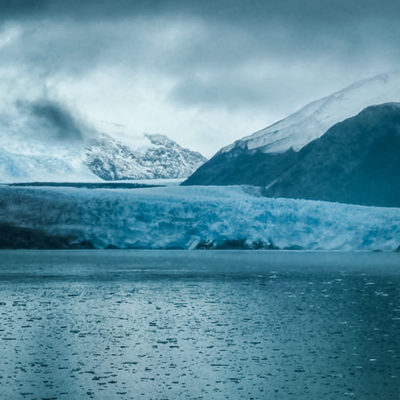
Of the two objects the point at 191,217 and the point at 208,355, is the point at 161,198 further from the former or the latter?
the point at 208,355

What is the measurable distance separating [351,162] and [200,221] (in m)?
26.4

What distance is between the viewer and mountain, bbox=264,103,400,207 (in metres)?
61.1

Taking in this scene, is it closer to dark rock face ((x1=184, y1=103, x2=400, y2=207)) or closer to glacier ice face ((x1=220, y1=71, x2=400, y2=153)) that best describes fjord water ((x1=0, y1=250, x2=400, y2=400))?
dark rock face ((x1=184, y1=103, x2=400, y2=207))

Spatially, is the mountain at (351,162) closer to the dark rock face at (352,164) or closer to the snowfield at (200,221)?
the dark rock face at (352,164)

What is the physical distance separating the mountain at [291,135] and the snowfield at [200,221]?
26555 mm

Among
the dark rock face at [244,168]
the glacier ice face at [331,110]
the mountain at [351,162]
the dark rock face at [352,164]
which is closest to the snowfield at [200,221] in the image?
the dark rock face at [352,164]

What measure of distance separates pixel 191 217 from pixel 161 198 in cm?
228

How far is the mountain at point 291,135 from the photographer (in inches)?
2564

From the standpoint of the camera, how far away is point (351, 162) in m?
62.5

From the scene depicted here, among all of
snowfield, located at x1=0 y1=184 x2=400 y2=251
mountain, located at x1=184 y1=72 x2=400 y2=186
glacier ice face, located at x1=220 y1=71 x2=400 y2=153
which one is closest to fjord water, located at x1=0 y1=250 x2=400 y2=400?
snowfield, located at x1=0 y1=184 x2=400 y2=251

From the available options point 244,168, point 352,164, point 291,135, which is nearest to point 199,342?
point 352,164

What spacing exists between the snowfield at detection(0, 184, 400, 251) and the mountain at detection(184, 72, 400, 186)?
26.6m

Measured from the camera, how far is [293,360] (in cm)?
1004

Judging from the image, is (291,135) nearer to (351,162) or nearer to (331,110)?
(331,110)
